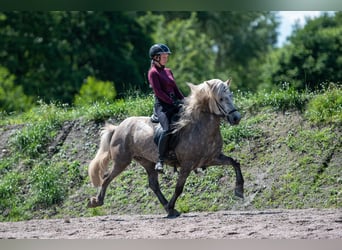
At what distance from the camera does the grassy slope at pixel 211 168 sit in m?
11.2

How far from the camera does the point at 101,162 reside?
10.4 metres

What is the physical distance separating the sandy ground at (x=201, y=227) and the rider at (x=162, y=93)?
67 cm

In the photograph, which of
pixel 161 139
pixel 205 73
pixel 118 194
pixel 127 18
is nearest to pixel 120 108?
pixel 118 194

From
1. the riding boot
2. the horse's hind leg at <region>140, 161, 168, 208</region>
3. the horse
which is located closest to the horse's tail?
the horse

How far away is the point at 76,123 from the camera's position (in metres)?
13.2

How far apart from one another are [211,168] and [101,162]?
5.83 ft

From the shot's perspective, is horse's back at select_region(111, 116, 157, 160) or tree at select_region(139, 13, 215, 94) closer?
horse's back at select_region(111, 116, 157, 160)

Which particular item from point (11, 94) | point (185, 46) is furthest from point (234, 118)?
point (185, 46)

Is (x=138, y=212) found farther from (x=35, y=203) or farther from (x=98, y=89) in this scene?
(x=98, y=89)

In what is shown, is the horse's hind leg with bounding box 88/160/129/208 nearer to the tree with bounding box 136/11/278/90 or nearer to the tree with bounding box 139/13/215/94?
the tree with bounding box 139/13/215/94

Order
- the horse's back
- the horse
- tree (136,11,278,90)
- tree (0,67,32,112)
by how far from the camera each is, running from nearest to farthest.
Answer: the horse → the horse's back → tree (0,67,32,112) → tree (136,11,278,90)

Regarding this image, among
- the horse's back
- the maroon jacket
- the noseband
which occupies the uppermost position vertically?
the maroon jacket

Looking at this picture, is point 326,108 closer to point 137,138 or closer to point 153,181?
point 153,181

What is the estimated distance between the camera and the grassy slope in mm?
11242
